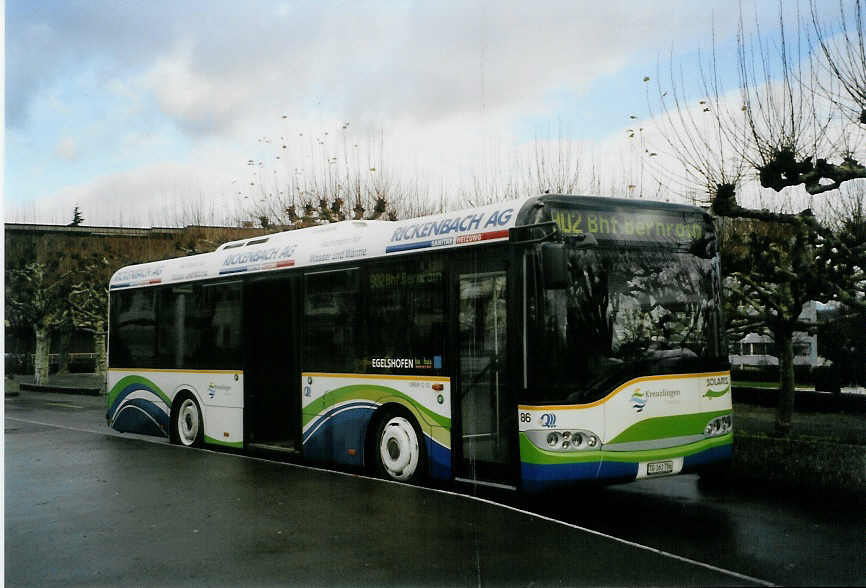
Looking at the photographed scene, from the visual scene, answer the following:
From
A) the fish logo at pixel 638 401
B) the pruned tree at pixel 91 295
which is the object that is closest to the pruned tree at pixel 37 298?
the pruned tree at pixel 91 295

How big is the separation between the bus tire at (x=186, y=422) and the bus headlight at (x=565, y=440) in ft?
24.5

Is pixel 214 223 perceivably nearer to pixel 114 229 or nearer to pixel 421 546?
pixel 114 229

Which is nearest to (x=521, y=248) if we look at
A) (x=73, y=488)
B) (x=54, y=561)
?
(x=54, y=561)

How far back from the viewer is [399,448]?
11.0m

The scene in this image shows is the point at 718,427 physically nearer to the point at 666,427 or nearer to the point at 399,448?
the point at 666,427

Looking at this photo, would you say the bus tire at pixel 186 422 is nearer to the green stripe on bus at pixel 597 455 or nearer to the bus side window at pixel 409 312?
the bus side window at pixel 409 312

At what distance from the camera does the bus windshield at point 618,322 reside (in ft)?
30.2

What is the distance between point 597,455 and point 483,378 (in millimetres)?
1405

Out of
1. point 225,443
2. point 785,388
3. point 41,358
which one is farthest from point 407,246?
point 41,358

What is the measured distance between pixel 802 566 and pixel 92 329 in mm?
36099

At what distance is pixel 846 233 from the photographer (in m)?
13.5

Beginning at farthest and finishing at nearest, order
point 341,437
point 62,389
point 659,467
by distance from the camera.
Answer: point 62,389 < point 341,437 < point 659,467

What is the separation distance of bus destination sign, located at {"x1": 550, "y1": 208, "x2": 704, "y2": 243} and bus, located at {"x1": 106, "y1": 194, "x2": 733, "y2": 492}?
1 centimetres

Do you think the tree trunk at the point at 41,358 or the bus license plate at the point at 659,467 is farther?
the tree trunk at the point at 41,358
